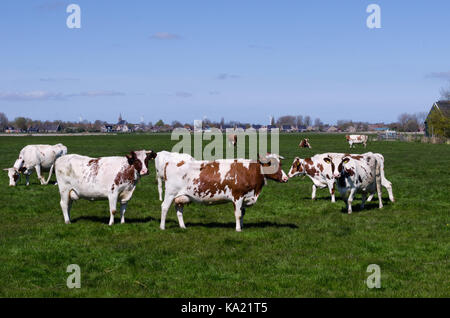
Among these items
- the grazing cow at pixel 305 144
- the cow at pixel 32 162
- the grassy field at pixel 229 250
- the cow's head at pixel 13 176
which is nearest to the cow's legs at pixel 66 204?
the grassy field at pixel 229 250

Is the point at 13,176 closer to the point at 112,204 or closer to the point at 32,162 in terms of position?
the point at 32,162

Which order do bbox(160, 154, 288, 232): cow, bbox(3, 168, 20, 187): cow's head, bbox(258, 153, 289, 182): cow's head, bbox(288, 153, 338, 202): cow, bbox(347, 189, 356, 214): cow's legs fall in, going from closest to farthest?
bbox(160, 154, 288, 232): cow, bbox(258, 153, 289, 182): cow's head, bbox(347, 189, 356, 214): cow's legs, bbox(288, 153, 338, 202): cow, bbox(3, 168, 20, 187): cow's head

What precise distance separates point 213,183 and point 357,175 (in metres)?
5.87

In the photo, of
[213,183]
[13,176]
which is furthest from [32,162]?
[213,183]

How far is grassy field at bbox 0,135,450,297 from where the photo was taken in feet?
29.8

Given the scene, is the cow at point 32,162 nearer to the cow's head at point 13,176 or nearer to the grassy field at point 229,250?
the cow's head at point 13,176

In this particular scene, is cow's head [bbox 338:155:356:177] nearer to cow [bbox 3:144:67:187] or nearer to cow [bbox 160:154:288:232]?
cow [bbox 160:154:288:232]

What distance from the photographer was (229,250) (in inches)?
460

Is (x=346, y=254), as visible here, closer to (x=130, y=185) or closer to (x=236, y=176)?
(x=236, y=176)

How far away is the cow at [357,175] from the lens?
1688 cm

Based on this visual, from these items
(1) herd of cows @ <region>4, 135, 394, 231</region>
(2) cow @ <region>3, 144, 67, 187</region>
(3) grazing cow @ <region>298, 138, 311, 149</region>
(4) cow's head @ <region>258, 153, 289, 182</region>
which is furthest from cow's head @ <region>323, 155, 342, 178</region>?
(3) grazing cow @ <region>298, 138, 311, 149</region>

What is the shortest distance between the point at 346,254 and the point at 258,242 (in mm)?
2173

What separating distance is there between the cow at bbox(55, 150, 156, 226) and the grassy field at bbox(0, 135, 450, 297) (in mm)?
821
